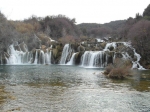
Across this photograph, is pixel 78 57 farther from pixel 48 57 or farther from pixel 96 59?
pixel 48 57

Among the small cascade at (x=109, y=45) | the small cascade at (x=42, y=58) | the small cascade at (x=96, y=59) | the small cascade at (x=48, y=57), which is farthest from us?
the small cascade at (x=48, y=57)

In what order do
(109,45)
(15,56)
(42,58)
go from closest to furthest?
(109,45) < (42,58) < (15,56)

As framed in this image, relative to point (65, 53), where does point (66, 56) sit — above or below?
below

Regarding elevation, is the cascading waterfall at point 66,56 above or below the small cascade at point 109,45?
below

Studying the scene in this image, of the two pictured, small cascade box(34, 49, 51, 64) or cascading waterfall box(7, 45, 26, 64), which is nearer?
cascading waterfall box(7, 45, 26, 64)

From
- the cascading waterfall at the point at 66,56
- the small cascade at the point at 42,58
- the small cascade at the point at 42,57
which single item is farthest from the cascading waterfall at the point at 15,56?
the small cascade at the point at 42,58

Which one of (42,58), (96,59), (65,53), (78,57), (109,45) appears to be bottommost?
(96,59)


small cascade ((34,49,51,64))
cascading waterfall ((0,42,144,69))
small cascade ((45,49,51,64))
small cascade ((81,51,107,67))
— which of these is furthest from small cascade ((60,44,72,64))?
small cascade ((81,51,107,67))

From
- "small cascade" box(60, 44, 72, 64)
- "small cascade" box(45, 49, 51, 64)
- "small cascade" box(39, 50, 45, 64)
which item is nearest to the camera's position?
"small cascade" box(60, 44, 72, 64)

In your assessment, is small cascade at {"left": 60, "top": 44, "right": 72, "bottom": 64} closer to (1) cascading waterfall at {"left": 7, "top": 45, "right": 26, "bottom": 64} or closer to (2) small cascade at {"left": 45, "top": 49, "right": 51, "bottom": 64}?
(2) small cascade at {"left": 45, "top": 49, "right": 51, "bottom": 64}

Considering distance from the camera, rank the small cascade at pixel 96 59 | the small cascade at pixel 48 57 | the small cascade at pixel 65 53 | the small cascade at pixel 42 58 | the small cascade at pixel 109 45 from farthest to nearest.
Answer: the small cascade at pixel 48 57 < the small cascade at pixel 42 58 < the small cascade at pixel 65 53 < the small cascade at pixel 109 45 < the small cascade at pixel 96 59

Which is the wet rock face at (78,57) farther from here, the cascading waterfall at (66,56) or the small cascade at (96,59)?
the small cascade at (96,59)

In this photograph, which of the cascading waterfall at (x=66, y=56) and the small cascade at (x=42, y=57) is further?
the small cascade at (x=42, y=57)

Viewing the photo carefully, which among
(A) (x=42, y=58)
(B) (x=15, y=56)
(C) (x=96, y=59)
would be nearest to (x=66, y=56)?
(A) (x=42, y=58)
